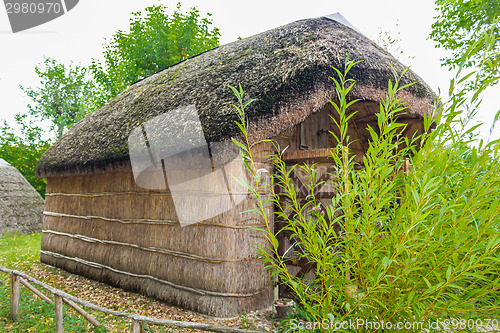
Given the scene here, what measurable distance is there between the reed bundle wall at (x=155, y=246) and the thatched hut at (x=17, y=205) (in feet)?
16.5

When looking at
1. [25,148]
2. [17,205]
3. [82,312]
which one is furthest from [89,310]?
[25,148]

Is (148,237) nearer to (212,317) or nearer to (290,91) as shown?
(212,317)

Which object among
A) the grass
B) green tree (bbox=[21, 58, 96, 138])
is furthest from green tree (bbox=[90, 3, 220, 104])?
the grass

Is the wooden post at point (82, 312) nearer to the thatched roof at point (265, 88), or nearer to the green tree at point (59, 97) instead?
the thatched roof at point (265, 88)

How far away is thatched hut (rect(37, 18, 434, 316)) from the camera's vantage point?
392cm

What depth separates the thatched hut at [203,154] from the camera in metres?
3.92

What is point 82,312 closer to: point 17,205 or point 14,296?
point 14,296

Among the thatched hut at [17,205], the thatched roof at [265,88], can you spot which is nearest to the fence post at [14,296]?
the thatched roof at [265,88]

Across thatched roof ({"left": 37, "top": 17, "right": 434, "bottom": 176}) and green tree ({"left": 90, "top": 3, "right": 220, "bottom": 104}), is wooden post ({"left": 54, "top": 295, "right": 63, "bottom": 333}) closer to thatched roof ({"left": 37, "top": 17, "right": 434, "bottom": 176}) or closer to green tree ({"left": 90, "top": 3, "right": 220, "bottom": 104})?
thatched roof ({"left": 37, "top": 17, "right": 434, "bottom": 176})

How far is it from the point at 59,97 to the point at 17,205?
9.24m

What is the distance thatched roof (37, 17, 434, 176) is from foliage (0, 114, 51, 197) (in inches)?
441

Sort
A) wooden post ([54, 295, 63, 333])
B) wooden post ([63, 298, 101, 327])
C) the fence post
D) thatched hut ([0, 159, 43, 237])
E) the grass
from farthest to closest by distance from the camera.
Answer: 1. thatched hut ([0, 159, 43, 237])
2. the fence post
3. the grass
4. wooden post ([63, 298, 101, 327])
5. wooden post ([54, 295, 63, 333])

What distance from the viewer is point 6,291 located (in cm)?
498

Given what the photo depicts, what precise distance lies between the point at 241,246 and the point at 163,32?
1147cm
